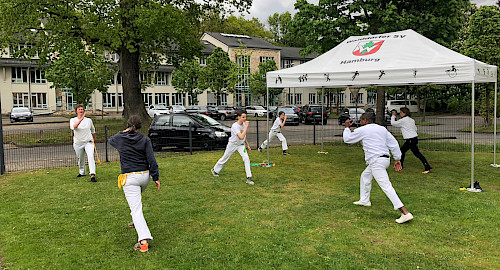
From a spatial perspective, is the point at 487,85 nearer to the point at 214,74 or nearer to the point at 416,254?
the point at 416,254

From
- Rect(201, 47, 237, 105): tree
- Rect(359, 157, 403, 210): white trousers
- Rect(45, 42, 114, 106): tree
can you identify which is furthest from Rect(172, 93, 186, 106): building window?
Rect(359, 157, 403, 210): white trousers

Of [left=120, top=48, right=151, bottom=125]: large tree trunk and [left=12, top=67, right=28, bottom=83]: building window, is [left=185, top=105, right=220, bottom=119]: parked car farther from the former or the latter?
[left=12, top=67, right=28, bottom=83]: building window

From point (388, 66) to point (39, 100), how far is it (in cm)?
5539

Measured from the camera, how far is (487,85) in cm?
2497

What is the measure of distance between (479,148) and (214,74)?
37.7 m

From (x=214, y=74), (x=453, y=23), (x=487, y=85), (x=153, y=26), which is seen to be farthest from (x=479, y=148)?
(x=214, y=74)

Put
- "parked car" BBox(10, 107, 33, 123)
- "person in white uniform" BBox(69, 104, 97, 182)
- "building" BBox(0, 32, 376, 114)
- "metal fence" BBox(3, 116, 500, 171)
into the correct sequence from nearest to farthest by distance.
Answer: "person in white uniform" BBox(69, 104, 97, 182), "metal fence" BBox(3, 116, 500, 171), "parked car" BBox(10, 107, 33, 123), "building" BBox(0, 32, 376, 114)

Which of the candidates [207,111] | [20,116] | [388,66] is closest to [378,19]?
[388,66]

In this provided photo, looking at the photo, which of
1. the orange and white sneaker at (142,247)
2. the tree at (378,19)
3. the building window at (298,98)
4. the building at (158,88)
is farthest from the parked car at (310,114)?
the building window at (298,98)

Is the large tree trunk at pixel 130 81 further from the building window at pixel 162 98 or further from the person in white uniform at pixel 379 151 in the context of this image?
the building window at pixel 162 98

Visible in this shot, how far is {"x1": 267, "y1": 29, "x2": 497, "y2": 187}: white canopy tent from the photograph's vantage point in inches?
339

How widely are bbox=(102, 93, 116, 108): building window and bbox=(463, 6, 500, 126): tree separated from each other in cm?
4690

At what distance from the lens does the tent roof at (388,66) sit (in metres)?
8.62

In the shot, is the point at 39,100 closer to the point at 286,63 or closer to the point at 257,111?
the point at 257,111
